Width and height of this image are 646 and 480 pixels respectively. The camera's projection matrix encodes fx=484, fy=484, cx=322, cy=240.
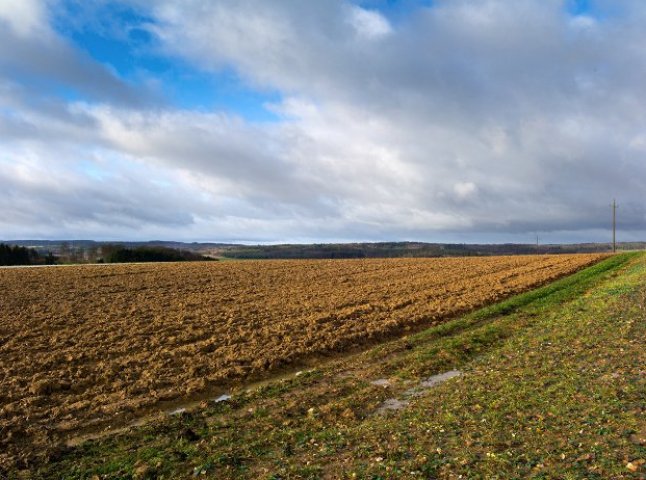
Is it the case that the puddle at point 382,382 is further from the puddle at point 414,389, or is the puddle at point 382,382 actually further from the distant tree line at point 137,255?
the distant tree line at point 137,255

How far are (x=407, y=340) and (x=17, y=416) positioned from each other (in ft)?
39.8

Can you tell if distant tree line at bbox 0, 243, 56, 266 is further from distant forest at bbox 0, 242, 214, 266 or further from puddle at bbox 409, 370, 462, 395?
puddle at bbox 409, 370, 462, 395

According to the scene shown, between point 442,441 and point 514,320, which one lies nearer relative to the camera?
point 442,441

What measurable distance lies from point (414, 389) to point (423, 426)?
2.81m

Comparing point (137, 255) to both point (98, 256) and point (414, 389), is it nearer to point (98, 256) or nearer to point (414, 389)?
point (98, 256)

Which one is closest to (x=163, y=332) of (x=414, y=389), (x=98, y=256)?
(x=414, y=389)

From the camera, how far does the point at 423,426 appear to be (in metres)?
9.03

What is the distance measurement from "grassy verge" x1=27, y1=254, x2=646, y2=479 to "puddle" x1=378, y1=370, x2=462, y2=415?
0.21 metres

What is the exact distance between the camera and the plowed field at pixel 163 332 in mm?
11797

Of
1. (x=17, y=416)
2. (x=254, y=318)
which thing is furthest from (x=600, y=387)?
(x=254, y=318)

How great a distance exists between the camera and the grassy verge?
7.41 metres

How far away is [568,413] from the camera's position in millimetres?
9070

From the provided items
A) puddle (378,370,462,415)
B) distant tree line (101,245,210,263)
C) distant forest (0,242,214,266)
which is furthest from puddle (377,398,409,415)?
distant tree line (101,245,210,263)

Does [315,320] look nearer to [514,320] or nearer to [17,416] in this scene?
[514,320]
